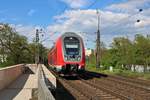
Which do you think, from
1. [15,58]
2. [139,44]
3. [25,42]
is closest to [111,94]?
[139,44]

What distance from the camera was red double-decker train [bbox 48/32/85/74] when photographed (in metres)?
34.1

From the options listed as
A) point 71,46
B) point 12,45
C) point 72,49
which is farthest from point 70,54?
point 12,45

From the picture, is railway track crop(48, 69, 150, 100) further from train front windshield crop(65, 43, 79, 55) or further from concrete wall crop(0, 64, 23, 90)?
train front windshield crop(65, 43, 79, 55)

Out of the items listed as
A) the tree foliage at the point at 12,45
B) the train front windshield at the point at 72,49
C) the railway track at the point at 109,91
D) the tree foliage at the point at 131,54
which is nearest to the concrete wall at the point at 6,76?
the railway track at the point at 109,91

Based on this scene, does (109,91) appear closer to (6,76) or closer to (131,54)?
(6,76)

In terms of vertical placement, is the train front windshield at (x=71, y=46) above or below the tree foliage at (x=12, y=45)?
below

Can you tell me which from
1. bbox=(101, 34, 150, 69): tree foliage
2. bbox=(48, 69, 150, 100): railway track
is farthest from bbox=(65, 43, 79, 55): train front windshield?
bbox=(101, 34, 150, 69): tree foliage

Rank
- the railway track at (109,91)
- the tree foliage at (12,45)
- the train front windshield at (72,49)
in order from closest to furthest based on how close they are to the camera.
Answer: the railway track at (109,91) → the train front windshield at (72,49) → the tree foliage at (12,45)

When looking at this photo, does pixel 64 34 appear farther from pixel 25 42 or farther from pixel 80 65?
pixel 25 42

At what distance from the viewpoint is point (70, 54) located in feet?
112

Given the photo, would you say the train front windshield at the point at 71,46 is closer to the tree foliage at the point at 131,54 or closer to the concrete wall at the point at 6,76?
the concrete wall at the point at 6,76

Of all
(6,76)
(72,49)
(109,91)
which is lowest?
(109,91)

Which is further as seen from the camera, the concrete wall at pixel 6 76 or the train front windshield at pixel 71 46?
the train front windshield at pixel 71 46

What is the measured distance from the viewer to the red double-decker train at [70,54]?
3406 cm
